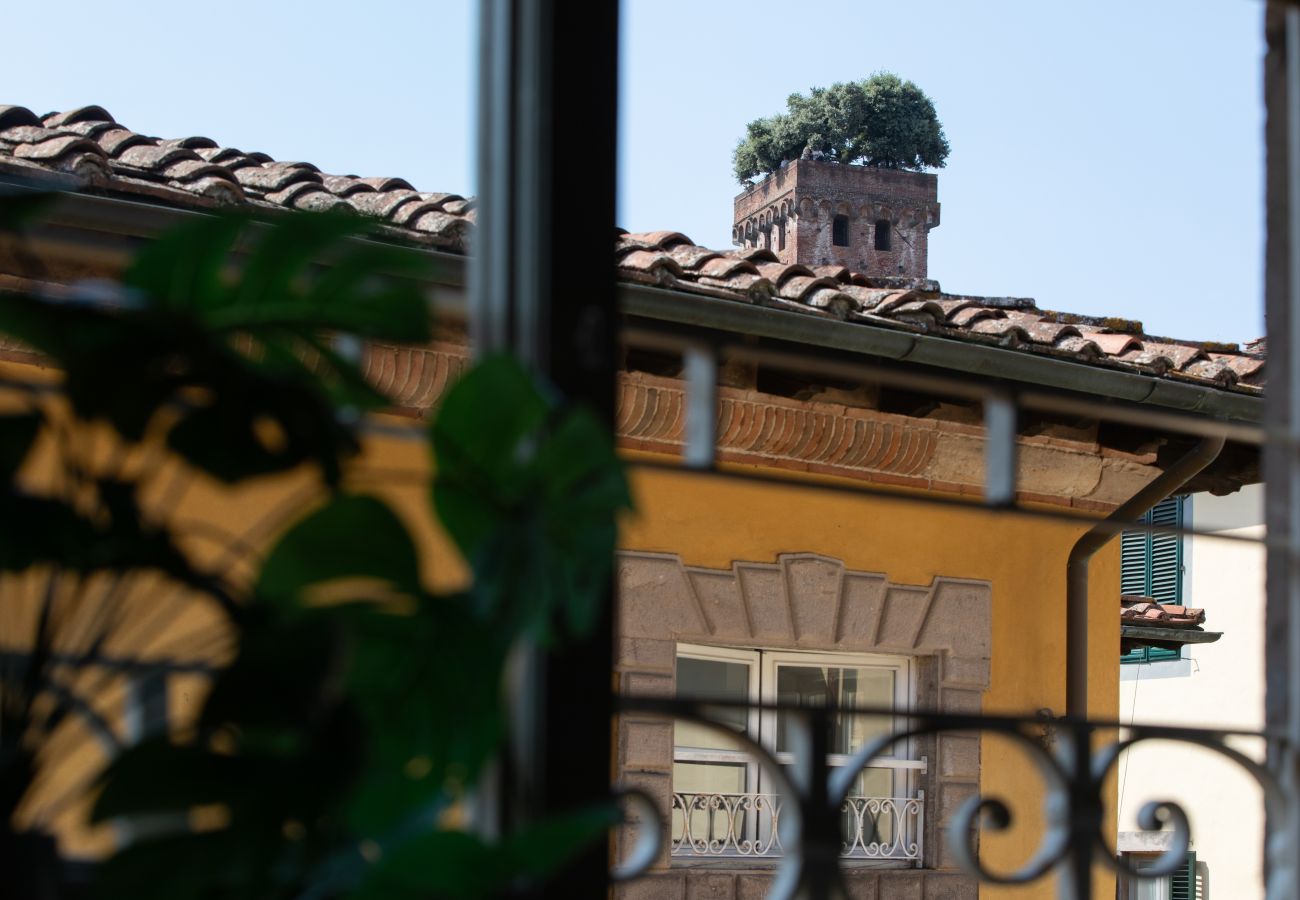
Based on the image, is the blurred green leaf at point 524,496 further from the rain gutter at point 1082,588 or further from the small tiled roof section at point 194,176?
the rain gutter at point 1082,588

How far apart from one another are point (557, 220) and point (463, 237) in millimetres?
3642

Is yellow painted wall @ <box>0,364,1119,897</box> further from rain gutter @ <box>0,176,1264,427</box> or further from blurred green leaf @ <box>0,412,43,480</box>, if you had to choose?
blurred green leaf @ <box>0,412,43,480</box>

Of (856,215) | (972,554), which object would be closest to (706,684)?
(972,554)

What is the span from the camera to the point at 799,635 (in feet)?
20.1

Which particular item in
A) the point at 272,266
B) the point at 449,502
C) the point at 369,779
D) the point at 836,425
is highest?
the point at 836,425

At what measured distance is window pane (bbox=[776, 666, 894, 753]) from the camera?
6.21 metres

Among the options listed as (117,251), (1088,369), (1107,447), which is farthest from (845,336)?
(117,251)

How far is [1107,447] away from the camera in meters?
6.62

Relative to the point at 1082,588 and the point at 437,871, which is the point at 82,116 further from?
the point at 437,871

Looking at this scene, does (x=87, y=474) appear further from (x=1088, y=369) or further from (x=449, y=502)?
(x=1088, y=369)

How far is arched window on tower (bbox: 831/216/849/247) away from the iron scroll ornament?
4146 cm

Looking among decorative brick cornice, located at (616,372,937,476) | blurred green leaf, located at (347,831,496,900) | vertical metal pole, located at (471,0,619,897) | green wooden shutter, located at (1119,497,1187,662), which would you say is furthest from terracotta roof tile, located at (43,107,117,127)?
green wooden shutter, located at (1119,497,1187,662)

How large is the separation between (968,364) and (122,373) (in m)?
4.84

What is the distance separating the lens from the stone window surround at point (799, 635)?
5.68m
